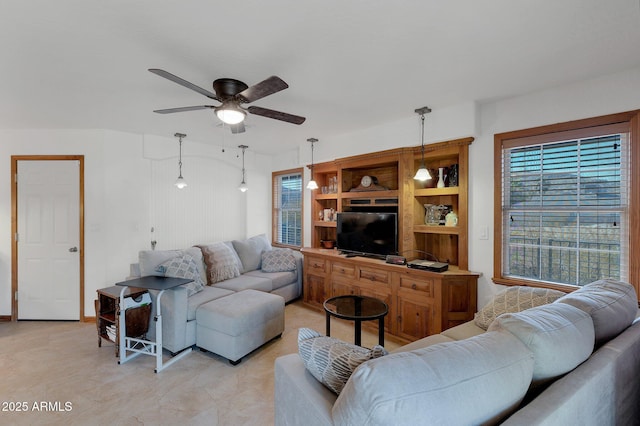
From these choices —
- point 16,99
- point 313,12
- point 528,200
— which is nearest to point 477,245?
point 528,200

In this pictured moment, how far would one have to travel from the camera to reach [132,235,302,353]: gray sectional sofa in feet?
9.52

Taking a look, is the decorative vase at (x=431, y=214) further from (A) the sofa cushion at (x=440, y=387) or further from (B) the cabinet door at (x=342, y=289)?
(A) the sofa cushion at (x=440, y=387)

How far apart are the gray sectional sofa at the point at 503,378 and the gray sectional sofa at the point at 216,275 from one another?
189 cm

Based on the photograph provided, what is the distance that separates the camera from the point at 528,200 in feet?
8.99

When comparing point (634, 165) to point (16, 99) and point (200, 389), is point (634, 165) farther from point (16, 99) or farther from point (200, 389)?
point (16, 99)

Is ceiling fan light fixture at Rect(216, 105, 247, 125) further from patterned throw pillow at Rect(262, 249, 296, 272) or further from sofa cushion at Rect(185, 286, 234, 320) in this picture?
patterned throw pillow at Rect(262, 249, 296, 272)

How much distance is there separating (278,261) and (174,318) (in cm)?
192

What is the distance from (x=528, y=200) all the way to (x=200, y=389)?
11.0 ft

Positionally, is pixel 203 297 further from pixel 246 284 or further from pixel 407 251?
pixel 407 251

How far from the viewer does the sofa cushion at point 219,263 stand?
387 centimetres

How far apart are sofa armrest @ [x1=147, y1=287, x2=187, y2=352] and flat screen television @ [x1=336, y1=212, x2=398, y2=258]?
2.10 meters

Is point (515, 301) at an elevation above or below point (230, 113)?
below

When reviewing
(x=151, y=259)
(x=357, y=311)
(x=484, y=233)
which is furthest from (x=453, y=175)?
(x=151, y=259)

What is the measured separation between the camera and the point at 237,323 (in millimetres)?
2744
